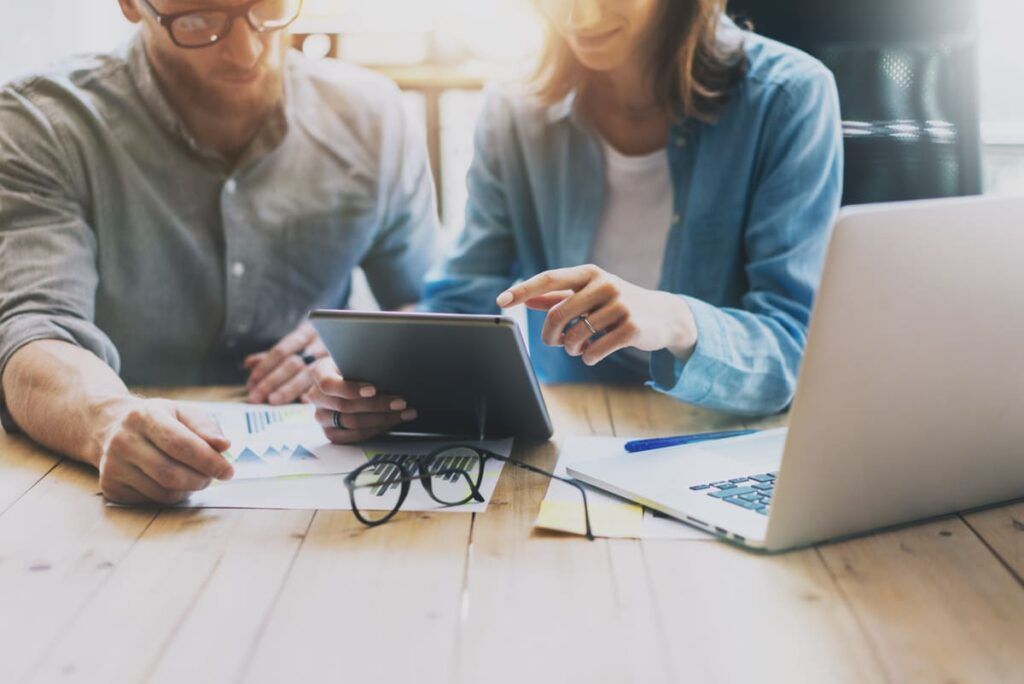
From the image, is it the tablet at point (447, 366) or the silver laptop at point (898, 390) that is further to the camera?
the tablet at point (447, 366)

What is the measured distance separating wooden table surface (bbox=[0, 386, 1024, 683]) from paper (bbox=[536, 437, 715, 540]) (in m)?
0.02

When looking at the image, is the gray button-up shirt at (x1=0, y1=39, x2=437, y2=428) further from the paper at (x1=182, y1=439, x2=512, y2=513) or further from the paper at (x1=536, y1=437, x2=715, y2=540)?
the paper at (x1=536, y1=437, x2=715, y2=540)

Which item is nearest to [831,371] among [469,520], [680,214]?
[469,520]

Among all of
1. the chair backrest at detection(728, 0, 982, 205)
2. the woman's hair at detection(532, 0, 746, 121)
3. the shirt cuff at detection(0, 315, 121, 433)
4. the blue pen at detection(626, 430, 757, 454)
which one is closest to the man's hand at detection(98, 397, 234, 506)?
the shirt cuff at detection(0, 315, 121, 433)

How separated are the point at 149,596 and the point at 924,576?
0.59m

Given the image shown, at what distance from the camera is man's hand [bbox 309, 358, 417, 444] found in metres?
1.18

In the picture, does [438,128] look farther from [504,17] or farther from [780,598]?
[780,598]

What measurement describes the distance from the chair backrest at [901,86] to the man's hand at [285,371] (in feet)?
2.51

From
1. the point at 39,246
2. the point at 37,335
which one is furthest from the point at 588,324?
the point at 39,246

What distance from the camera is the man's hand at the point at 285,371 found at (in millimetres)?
1425

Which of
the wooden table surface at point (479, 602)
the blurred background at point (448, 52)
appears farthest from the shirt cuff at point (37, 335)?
the blurred background at point (448, 52)

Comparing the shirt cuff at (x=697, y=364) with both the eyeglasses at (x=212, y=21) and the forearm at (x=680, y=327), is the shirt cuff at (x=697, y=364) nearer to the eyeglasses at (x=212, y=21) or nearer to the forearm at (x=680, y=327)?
the forearm at (x=680, y=327)

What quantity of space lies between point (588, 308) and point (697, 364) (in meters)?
0.21

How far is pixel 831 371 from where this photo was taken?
2.71 ft
